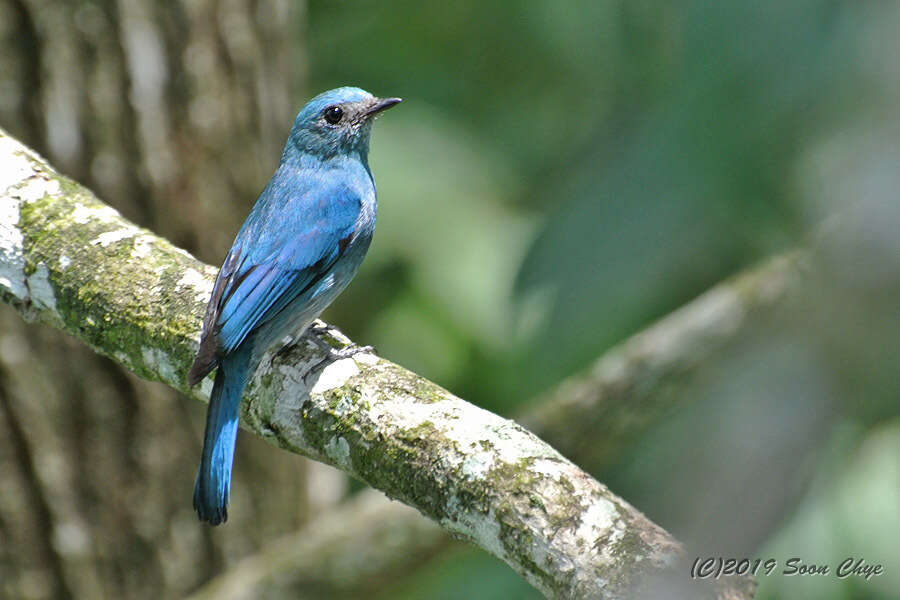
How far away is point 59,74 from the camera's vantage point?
13.3 ft

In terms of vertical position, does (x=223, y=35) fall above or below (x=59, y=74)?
above

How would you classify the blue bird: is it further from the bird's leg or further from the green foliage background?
the green foliage background

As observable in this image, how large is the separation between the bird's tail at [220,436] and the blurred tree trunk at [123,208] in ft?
4.95

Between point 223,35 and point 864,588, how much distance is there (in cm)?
340

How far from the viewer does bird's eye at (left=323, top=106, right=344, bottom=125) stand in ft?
13.7

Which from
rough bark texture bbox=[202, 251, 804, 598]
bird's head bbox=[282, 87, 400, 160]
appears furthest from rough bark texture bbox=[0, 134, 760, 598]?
rough bark texture bbox=[202, 251, 804, 598]

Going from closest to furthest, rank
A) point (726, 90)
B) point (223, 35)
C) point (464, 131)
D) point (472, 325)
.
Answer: point (726, 90)
point (223, 35)
point (472, 325)
point (464, 131)

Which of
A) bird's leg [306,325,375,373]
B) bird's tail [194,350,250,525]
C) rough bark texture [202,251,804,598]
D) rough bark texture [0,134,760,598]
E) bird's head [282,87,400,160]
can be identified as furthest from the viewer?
bird's head [282,87,400,160]

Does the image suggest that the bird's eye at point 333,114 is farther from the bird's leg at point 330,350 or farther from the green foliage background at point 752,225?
the green foliage background at point 752,225

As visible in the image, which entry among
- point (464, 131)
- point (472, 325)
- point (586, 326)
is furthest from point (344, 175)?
point (586, 326)

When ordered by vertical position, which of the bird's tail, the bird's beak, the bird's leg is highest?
the bird's beak

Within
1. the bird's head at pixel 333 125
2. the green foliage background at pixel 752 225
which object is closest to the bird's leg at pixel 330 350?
the green foliage background at pixel 752 225

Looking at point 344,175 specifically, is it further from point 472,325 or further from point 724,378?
point 724,378

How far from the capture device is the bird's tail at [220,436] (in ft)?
9.37
